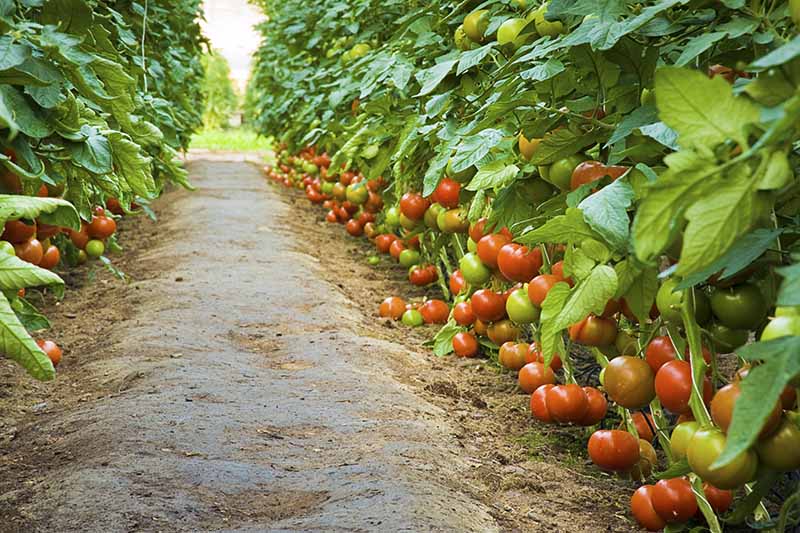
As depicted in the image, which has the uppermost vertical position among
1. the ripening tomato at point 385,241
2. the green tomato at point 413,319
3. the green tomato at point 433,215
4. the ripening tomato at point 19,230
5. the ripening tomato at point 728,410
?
the ripening tomato at point 19,230

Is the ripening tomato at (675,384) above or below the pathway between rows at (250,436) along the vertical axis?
above

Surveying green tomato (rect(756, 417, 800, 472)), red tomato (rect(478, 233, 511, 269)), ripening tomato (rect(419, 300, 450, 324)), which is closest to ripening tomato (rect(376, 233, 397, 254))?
ripening tomato (rect(419, 300, 450, 324))

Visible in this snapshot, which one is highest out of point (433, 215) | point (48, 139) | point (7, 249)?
point (48, 139)

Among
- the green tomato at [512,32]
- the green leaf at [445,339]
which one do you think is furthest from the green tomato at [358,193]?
the green tomato at [512,32]

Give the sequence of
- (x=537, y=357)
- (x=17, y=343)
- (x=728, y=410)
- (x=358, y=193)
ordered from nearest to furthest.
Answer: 1. (x=17, y=343)
2. (x=728, y=410)
3. (x=537, y=357)
4. (x=358, y=193)

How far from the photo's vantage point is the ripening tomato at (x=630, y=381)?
66.1 inches

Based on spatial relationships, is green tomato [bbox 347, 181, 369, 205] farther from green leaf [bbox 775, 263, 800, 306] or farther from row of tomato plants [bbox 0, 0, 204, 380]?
green leaf [bbox 775, 263, 800, 306]

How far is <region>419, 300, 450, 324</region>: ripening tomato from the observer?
4.34 m

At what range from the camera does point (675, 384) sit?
61.9 inches

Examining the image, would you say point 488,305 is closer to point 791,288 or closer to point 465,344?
point 465,344

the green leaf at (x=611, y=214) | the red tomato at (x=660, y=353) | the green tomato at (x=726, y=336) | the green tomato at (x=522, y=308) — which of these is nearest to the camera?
the green leaf at (x=611, y=214)

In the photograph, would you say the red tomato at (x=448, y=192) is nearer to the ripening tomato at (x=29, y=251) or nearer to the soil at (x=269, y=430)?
the soil at (x=269, y=430)

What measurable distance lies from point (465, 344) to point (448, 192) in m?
0.66

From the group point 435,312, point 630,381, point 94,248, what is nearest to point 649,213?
point 630,381
